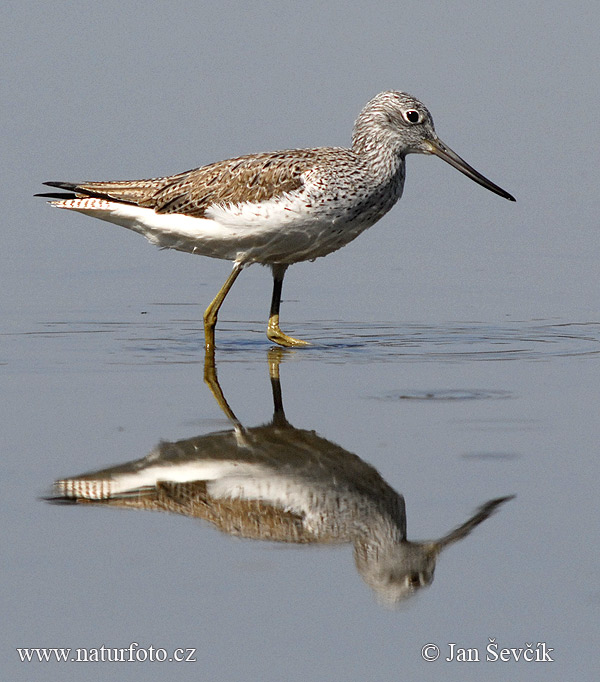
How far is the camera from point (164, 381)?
8.62m

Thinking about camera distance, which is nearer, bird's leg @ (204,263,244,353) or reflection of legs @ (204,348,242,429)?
reflection of legs @ (204,348,242,429)

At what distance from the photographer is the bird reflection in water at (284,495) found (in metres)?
5.58

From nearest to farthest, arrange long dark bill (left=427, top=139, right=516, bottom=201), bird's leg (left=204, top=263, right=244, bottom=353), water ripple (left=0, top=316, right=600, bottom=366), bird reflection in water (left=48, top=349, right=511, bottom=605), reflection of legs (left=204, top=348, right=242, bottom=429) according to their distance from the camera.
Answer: bird reflection in water (left=48, top=349, right=511, bottom=605) → reflection of legs (left=204, top=348, right=242, bottom=429) → water ripple (left=0, top=316, right=600, bottom=366) → bird's leg (left=204, top=263, right=244, bottom=353) → long dark bill (left=427, top=139, right=516, bottom=201)

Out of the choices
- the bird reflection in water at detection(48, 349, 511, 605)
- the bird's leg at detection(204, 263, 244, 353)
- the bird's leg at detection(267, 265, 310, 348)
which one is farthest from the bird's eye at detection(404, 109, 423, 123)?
the bird reflection in water at detection(48, 349, 511, 605)

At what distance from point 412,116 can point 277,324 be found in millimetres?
2066

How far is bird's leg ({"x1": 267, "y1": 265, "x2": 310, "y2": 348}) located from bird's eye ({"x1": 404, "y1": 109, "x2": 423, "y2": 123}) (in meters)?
1.58

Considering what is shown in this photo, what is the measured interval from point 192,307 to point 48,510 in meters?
5.77

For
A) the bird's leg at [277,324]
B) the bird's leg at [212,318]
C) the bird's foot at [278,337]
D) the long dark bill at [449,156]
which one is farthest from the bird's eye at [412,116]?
the bird's foot at [278,337]

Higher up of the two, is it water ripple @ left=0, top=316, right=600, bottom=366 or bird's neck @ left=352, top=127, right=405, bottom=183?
bird's neck @ left=352, top=127, right=405, bottom=183

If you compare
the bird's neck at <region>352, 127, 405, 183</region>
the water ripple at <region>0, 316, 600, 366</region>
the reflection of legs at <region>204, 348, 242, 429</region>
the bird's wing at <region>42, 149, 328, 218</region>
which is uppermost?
the bird's neck at <region>352, 127, 405, 183</region>

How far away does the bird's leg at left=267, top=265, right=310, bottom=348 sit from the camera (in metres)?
10.0

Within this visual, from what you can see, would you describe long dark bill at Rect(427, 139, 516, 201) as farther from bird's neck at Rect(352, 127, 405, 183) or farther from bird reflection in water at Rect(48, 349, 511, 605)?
bird reflection in water at Rect(48, 349, 511, 605)

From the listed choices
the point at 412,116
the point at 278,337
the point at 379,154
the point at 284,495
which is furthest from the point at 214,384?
the point at 412,116

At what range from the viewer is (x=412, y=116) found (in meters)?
10.6
